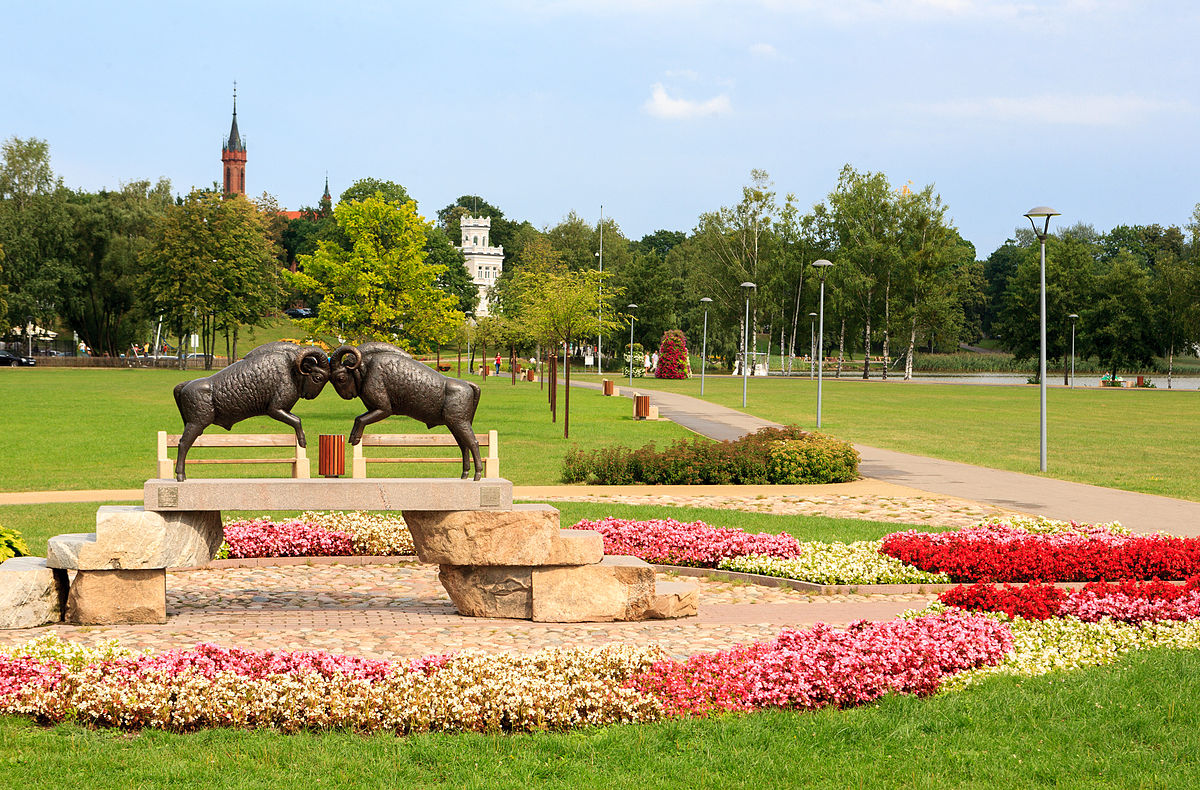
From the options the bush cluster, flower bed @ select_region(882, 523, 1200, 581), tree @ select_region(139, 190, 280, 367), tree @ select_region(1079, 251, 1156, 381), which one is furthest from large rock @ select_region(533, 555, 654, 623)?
tree @ select_region(1079, 251, 1156, 381)

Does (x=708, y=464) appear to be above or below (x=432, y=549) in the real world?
below

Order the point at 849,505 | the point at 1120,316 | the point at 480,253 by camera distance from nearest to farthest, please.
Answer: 1. the point at 849,505
2. the point at 1120,316
3. the point at 480,253

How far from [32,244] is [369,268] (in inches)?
2427

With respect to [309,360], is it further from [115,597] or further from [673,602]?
[673,602]

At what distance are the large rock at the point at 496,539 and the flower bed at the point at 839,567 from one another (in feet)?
9.75

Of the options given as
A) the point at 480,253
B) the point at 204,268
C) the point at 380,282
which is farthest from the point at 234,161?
the point at 380,282

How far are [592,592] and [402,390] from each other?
94.8 inches

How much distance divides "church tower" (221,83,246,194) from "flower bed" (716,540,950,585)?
18481 centimetres

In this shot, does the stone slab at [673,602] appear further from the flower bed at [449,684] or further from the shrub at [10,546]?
the shrub at [10,546]

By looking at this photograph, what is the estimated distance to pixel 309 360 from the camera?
8.70 m

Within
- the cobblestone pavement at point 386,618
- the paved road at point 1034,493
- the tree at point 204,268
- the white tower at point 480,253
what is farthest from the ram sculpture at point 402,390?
the white tower at point 480,253

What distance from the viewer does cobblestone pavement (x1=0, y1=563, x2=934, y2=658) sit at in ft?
26.0

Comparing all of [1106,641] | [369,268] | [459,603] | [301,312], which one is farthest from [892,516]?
[301,312]

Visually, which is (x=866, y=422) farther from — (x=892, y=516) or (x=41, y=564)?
(x=41, y=564)
